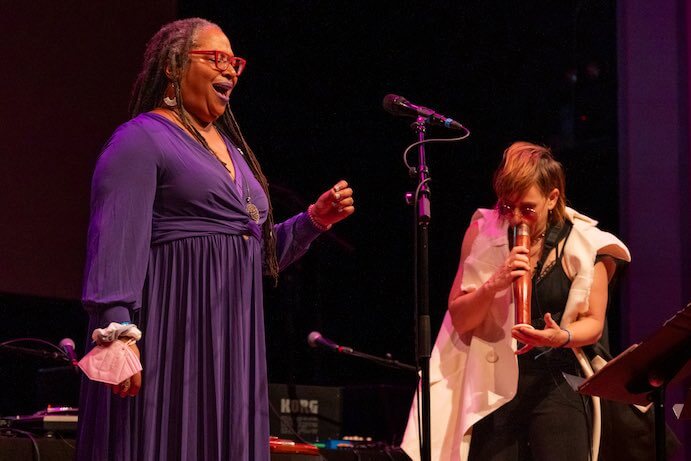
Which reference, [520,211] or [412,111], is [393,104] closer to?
[412,111]

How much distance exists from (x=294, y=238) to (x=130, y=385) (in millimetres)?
868

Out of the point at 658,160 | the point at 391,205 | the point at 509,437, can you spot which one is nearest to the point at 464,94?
the point at 391,205

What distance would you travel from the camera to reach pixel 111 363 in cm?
218

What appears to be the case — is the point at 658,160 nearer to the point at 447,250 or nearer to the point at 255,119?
the point at 447,250

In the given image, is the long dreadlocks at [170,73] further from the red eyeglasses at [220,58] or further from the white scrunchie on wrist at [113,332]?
the white scrunchie on wrist at [113,332]

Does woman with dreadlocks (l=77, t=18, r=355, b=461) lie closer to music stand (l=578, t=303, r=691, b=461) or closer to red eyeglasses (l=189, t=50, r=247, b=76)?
red eyeglasses (l=189, t=50, r=247, b=76)

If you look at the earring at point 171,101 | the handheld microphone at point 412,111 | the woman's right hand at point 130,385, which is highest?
the handheld microphone at point 412,111

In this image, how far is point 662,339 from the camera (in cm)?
249

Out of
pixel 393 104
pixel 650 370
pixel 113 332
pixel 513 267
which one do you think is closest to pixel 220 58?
pixel 393 104

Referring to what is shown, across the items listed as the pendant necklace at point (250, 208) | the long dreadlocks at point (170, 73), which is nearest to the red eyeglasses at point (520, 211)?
the long dreadlocks at point (170, 73)

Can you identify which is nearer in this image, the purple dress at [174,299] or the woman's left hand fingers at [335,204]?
the purple dress at [174,299]

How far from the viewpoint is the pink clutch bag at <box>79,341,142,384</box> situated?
2166 mm

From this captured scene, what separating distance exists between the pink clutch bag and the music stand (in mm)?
1272

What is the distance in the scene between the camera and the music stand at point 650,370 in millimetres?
2482
